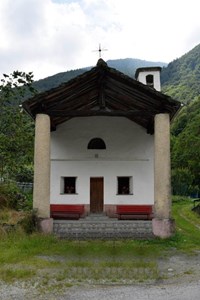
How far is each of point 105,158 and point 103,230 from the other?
597cm

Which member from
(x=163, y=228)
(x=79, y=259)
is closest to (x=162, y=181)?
(x=163, y=228)

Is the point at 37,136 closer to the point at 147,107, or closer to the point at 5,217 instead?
the point at 5,217

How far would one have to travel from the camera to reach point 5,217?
13242mm

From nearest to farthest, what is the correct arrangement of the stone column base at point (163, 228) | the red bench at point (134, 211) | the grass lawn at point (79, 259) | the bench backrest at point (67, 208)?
the grass lawn at point (79, 259) → the stone column base at point (163, 228) → the red bench at point (134, 211) → the bench backrest at point (67, 208)

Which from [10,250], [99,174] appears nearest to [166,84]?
[99,174]

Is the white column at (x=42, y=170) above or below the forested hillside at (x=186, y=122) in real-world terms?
below

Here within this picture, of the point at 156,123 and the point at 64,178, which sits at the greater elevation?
the point at 156,123

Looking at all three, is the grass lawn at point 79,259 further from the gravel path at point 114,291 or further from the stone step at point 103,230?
the stone step at point 103,230

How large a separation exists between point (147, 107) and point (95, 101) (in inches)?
104

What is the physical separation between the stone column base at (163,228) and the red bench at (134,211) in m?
3.61

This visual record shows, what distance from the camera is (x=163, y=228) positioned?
1280cm

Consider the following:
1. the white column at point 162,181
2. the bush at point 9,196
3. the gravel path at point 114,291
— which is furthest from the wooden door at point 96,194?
the gravel path at point 114,291

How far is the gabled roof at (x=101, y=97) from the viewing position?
13.8m

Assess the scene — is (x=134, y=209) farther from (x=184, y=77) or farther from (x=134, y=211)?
(x=184, y=77)
